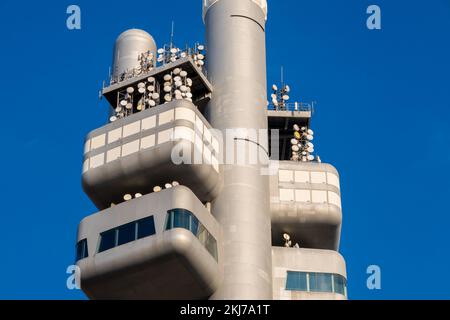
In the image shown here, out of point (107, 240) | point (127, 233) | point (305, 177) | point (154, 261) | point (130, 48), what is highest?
point (130, 48)

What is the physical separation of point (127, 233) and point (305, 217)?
1728 centimetres

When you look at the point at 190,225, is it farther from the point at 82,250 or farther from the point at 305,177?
the point at 305,177

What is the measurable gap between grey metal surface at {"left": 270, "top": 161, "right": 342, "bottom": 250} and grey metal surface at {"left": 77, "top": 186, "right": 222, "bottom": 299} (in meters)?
10.4

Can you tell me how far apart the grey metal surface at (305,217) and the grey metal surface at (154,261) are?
1038cm

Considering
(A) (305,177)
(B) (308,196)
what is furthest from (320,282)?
(A) (305,177)

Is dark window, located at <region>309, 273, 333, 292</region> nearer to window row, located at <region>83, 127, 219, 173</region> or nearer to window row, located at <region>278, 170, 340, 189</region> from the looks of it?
window row, located at <region>278, 170, 340, 189</region>

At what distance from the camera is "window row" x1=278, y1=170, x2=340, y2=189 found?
3246 inches

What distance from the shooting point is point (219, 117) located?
80.9 metres

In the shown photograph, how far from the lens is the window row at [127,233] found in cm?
6931

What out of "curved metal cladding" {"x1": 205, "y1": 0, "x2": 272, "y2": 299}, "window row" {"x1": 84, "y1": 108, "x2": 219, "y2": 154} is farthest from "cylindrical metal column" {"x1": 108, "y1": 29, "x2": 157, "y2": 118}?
"window row" {"x1": 84, "y1": 108, "x2": 219, "y2": 154}

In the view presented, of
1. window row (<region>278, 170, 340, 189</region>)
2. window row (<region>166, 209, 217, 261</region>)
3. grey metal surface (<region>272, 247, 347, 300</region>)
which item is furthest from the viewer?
window row (<region>278, 170, 340, 189</region>)

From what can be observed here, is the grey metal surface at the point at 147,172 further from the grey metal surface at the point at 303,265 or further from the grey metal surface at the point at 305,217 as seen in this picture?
the grey metal surface at the point at 303,265

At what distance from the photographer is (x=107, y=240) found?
7069 cm

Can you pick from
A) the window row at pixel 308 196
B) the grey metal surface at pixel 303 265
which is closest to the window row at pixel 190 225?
the grey metal surface at pixel 303 265
